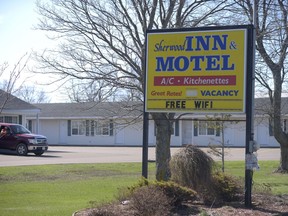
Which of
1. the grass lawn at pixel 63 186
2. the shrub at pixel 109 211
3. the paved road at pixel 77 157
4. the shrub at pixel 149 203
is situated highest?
the shrub at pixel 149 203

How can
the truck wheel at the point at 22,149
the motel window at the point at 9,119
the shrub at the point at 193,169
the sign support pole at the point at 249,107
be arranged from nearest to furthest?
the sign support pole at the point at 249,107 → the shrub at the point at 193,169 → the truck wheel at the point at 22,149 → the motel window at the point at 9,119

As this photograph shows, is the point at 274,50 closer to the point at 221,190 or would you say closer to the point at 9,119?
the point at 221,190

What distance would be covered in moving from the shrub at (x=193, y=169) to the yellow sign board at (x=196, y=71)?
1020 millimetres

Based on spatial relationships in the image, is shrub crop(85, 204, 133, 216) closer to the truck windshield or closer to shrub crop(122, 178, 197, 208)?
shrub crop(122, 178, 197, 208)

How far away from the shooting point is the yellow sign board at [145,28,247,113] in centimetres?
1089

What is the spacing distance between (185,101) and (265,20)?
7.64m

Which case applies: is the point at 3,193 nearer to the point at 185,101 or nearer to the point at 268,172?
the point at 185,101

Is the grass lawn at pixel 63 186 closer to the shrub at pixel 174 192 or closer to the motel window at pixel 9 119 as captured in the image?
the shrub at pixel 174 192

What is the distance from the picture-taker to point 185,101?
1130 centimetres

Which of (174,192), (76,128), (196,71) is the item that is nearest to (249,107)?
(196,71)

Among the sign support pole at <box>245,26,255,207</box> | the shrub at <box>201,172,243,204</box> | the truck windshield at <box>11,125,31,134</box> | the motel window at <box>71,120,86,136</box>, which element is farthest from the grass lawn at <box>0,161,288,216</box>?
the motel window at <box>71,120,86,136</box>

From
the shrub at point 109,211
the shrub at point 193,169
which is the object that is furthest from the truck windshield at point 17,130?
the shrub at point 109,211

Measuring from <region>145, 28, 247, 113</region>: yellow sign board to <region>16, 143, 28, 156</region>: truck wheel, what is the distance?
20.8 metres

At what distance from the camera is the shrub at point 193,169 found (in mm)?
Answer: 10703
